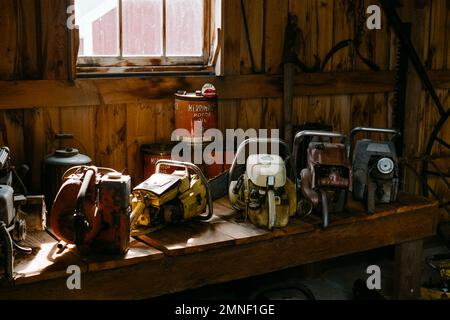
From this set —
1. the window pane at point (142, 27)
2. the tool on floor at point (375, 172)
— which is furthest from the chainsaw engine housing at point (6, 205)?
the tool on floor at point (375, 172)

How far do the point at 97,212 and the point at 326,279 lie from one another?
2.21 metres

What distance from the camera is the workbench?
2.69 metres

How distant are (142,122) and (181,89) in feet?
1.04

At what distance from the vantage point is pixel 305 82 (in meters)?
4.33

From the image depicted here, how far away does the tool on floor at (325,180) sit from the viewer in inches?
131

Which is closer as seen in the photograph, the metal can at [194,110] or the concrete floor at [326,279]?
the metal can at [194,110]

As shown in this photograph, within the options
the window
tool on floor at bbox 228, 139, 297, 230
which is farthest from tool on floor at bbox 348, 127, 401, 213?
the window

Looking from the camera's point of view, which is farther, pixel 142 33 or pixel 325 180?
pixel 142 33

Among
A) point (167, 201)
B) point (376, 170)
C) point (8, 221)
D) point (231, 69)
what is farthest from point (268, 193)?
point (8, 221)

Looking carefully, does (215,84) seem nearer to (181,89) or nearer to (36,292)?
(181,89)

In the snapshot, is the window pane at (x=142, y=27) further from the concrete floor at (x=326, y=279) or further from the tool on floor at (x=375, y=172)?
the concrete floor at (x=326, y=279)

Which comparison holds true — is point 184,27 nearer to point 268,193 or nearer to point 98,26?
point 98,26

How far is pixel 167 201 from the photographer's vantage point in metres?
3.16

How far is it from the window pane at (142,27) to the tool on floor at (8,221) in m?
1.15
